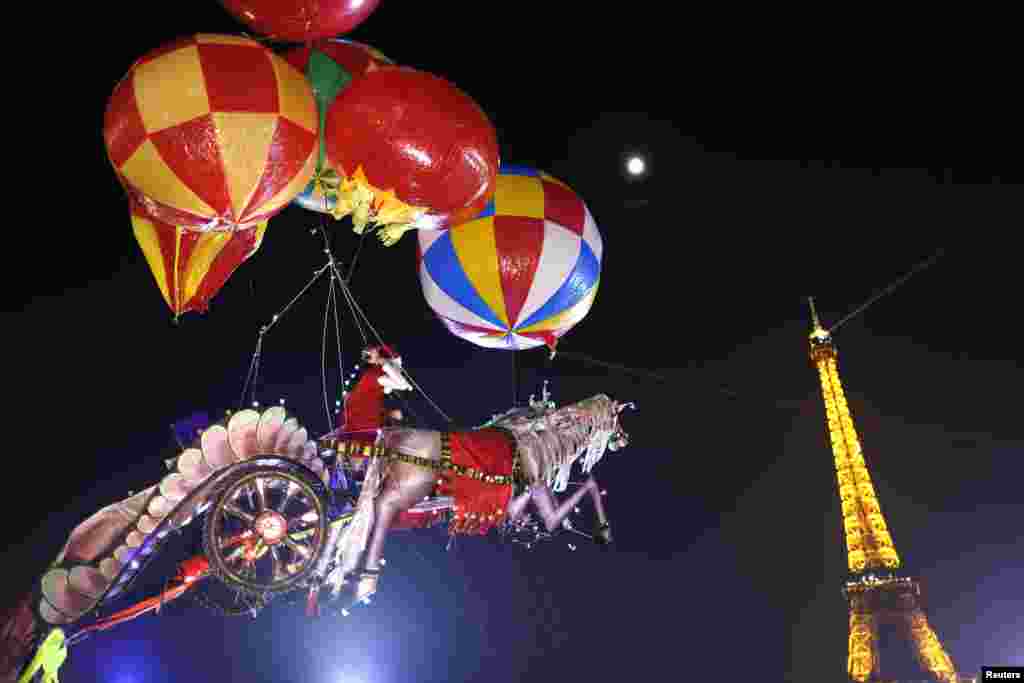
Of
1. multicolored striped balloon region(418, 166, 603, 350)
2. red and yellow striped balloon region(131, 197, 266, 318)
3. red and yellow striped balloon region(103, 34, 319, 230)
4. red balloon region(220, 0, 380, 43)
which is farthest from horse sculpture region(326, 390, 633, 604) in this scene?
red balloon region(220, 0, 380, 43)

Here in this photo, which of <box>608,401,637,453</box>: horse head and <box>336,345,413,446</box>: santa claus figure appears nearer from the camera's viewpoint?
<box>336,345,413,446</box>: santa claus figure

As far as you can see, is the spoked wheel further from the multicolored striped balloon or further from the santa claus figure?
the multicolored striped balloon

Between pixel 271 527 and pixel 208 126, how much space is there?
6.14 feet

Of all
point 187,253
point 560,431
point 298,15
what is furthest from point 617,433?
point 298,15

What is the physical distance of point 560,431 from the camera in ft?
15.7

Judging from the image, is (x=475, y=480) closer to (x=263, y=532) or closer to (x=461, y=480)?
(x=461, y=480)

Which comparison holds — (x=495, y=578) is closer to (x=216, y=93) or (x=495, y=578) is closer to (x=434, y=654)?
(x=434, y=654)

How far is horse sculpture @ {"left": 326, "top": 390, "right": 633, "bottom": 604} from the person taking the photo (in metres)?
4.10

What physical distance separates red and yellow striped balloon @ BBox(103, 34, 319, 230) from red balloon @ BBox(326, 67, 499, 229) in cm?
19

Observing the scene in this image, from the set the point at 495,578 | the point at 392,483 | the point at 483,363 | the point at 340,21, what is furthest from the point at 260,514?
the point at 495,578

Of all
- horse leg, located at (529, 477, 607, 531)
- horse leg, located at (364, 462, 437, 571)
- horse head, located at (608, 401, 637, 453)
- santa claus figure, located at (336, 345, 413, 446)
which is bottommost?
horse leg, located at (364, 462, 437, 571)

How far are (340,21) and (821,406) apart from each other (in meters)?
22.8

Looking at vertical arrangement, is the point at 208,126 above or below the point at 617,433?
above

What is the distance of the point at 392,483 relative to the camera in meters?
4.21
